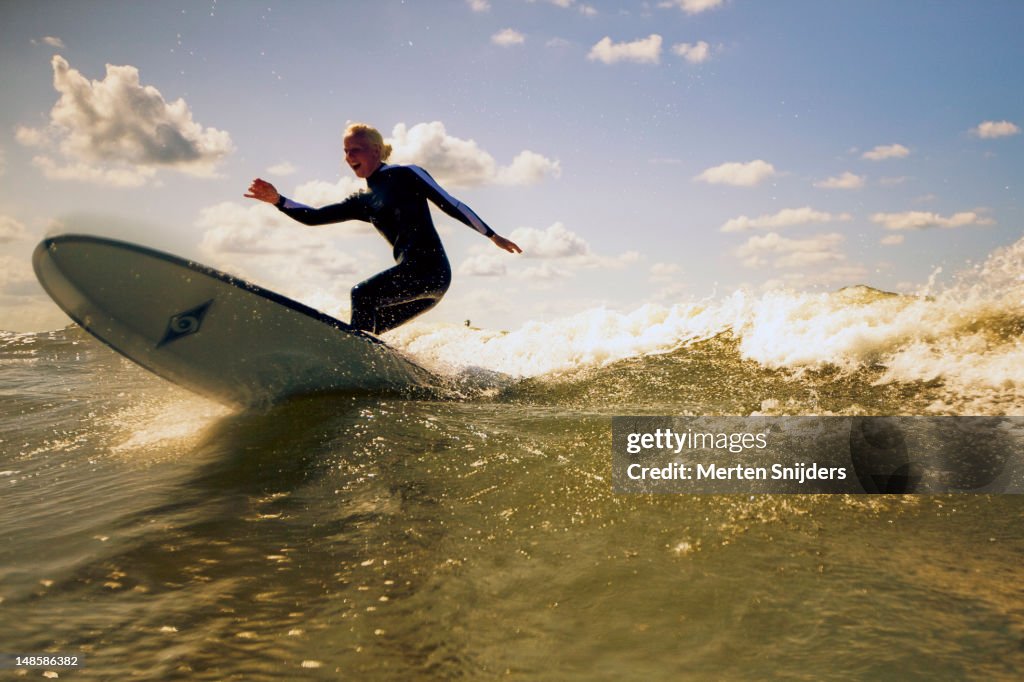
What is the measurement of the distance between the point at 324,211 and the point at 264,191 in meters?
0.58

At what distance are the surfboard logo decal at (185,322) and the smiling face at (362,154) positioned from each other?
185 cm

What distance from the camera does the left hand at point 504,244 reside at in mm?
5856

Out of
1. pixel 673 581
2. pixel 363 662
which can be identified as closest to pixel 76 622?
pixel 363 662

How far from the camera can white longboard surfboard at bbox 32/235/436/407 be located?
4.81 meters

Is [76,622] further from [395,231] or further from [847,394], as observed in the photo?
[847,394]

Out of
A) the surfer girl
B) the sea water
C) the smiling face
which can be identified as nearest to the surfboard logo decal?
the sea water

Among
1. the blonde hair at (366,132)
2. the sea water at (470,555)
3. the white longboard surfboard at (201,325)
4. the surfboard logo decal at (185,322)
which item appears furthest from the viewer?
the blonde hair at (366,132)

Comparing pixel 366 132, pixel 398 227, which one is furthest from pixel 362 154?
pixel 398 227

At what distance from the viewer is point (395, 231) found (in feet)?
18.8

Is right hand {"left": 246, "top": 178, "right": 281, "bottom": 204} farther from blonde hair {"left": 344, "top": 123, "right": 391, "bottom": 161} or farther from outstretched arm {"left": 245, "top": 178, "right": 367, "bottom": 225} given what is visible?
blonde hair {"left": 344, "top": 123, "right": 391, "bottom": 161}

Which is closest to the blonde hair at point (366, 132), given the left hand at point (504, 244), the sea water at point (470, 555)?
the left hand at point (504, 244)

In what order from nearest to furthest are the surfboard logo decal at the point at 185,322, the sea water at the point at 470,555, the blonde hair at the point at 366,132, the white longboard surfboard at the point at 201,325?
the sea water at the point at 470,555
the white longboard surfboard at the point at 201,325
the surfboard logo decal at the point at 185,322
the blonde hair at the point at 366,132

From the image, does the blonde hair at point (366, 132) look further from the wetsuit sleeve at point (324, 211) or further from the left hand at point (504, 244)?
the left hand at point (504, 244)

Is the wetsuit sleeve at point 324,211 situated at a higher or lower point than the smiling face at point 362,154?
lower
